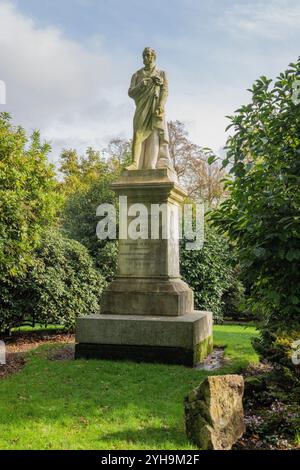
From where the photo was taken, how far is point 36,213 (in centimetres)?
1143

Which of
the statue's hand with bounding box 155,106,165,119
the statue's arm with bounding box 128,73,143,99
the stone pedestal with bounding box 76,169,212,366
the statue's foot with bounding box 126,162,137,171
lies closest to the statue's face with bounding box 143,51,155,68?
the statue's arm with bounding box 128,73,143,99

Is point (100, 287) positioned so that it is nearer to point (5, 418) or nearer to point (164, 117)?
point (164, 117)

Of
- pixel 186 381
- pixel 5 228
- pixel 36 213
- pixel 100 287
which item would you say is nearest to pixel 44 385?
pixel 186 381

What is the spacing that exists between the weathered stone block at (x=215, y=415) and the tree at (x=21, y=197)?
5.88m

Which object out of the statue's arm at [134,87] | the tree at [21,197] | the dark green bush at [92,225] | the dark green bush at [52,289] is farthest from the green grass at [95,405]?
the dark green bush at [92,225]

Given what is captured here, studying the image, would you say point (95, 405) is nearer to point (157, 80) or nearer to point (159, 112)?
point (159, 112)

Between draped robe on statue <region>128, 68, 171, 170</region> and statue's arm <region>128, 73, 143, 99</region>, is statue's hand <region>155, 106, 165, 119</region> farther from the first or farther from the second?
statue's arm <region>128, 73, 143, 99</region>

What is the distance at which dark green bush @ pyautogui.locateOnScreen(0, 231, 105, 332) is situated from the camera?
1130 cm

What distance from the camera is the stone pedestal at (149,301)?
7.56 meters

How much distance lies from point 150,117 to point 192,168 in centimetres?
2318

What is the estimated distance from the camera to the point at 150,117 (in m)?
9.66

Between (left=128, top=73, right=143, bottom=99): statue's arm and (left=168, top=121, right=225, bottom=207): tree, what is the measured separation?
70.8 ft

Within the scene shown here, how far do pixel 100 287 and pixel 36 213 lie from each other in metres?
3.32

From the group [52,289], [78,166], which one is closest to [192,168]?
[78,166]
